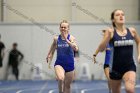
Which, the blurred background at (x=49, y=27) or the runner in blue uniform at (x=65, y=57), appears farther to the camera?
the blurred background at (x=49, y=27)

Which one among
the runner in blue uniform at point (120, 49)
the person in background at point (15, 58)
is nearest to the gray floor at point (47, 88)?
the person in background at point (15, 58)

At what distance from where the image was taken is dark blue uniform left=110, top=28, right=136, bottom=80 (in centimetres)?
765

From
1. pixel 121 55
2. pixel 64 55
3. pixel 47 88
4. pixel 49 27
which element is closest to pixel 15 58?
pixel 49 27

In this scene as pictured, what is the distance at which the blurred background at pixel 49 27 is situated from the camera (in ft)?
72.5

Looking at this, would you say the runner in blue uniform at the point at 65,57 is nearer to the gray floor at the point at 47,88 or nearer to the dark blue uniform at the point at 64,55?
the dark blue uniform at the point at 64,55

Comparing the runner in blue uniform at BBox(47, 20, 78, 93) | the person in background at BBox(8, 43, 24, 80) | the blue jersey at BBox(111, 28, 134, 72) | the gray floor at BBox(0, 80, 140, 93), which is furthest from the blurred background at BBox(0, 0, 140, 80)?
the blue jersey at BBox(111, 28, 134, 72)

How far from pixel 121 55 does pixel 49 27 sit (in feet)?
48.1

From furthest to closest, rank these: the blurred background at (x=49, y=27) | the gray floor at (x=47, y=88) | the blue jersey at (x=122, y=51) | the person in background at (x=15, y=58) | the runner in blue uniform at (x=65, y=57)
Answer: the blurred background at (x=49, y=27) → the person in background at (x=15, y=58) → the gray floor at (x=47, y=88) → the runner in blue uniform at (x=65, y=57) → the blue jersey at (x=122, y=51)

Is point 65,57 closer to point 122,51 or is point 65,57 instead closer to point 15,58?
point 122,51

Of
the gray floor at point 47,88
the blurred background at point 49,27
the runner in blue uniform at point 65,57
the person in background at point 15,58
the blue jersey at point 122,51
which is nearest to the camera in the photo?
the blue jersey at point 122,51

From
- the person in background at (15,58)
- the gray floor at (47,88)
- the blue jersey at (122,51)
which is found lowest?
the gray floor at (47,88)

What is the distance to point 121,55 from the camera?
7.74 metres

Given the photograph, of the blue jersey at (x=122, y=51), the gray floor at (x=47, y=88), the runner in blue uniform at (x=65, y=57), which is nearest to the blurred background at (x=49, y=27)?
the gray floor at (x=47, y=88)

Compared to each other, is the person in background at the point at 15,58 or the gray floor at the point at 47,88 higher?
the person in background at the point at 15,58
